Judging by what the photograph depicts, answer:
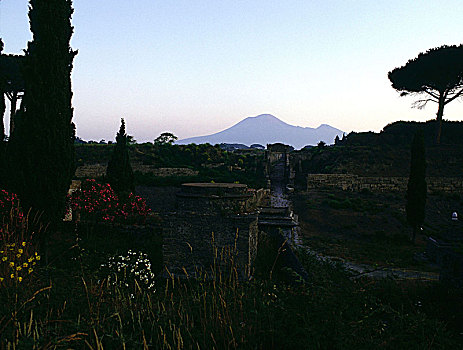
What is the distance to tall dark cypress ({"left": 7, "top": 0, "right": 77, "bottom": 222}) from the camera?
917 centimetres

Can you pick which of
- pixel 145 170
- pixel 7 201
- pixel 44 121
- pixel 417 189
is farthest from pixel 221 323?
pixel 145 170

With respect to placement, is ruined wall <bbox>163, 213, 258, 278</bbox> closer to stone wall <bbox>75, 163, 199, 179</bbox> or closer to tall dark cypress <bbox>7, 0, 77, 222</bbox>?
tall dark cypress <bbox>7, 0, 77, 222</bbox>

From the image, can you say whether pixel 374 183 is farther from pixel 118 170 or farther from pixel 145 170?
pixel 118 170

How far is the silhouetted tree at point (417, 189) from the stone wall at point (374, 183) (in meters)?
13.9

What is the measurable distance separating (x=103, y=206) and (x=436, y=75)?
127 feet

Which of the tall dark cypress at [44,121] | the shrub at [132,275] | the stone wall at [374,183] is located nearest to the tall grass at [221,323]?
the shrub at [132,275]

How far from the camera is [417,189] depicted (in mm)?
18609

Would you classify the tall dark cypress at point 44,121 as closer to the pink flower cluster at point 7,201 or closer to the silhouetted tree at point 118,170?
the pink flower cluster at point 7,201

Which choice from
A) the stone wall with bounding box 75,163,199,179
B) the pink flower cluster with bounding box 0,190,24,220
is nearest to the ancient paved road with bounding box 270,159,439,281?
the pink flower cluster with bounding box 0,190,24,220

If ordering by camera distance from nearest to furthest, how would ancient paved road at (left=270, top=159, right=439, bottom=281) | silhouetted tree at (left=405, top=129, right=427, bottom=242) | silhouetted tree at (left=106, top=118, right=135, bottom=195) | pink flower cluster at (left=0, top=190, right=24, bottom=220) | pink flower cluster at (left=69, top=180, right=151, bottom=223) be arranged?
ancient paved road at (left=270, top=159, right=439, bottom=281) < pink flower cluster at (left=0, top=190, right=24, bottom=220) < pink flower cluster at (left=69, top=180, right=151, bottom=223) < silhouetted tree at (left=106, top=118, right=135, bottom=195) < silhouetted tree at (left=405, top=129, right=427, bottom=242)

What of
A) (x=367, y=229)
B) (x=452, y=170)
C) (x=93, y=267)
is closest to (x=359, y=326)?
(x=93, y=267)

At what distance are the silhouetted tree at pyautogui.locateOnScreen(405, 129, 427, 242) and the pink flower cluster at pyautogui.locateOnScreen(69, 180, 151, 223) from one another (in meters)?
14.3

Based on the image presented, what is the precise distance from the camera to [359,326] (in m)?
2.97

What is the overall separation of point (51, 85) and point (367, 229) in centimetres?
1775
